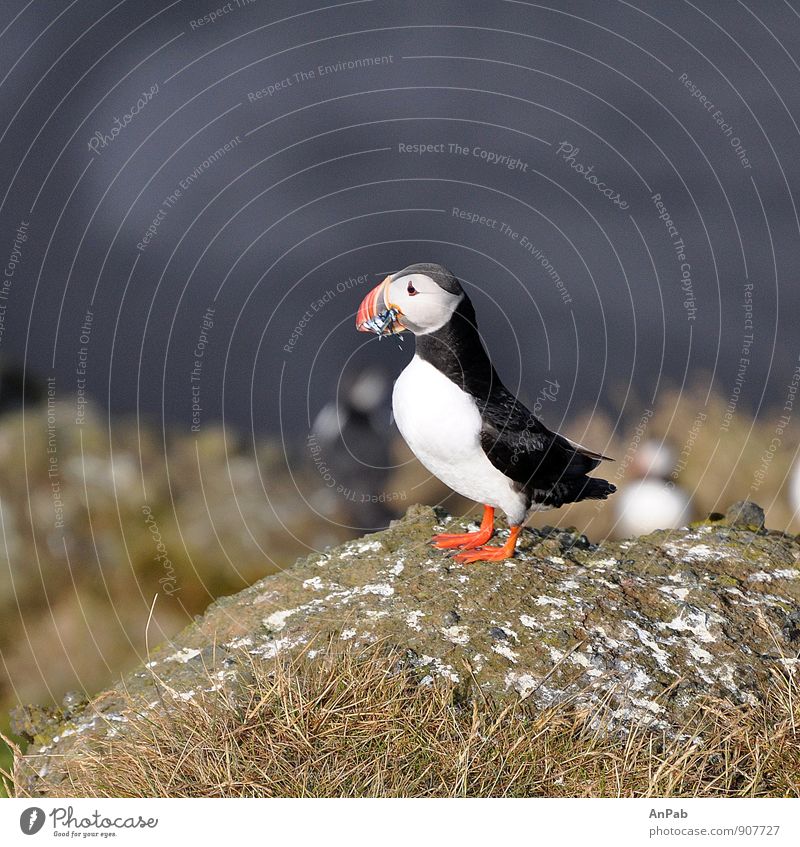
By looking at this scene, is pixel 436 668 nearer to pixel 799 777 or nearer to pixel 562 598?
pixel 562 598

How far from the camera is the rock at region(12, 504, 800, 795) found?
4258 mm

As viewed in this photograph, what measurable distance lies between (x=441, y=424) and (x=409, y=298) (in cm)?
65

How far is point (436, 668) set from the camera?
4.25 metres

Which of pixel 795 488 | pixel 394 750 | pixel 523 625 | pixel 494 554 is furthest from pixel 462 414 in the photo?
pixel 795 488

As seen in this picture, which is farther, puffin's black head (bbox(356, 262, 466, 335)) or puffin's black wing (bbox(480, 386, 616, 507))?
puffin's black wing (bbox(480, 386, 616, 507))

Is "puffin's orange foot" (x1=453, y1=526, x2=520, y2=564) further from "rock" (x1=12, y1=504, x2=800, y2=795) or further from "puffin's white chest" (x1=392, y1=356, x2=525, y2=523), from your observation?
"puffin's white chest" (x1=392, y1=356, x2=525, y2=523)

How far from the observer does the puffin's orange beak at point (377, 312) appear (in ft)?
13.8

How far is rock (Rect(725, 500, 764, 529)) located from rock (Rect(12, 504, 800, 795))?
47 centimetres

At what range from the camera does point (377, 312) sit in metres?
4.22

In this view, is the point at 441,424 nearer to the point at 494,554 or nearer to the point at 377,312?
the point at 377,312

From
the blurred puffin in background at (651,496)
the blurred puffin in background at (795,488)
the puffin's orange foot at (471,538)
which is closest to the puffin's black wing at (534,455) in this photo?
the puffin's orange foot at (471,538)

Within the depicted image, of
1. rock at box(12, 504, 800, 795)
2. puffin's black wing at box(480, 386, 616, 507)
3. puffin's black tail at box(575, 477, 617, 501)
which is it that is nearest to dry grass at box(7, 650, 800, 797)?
rock at box(12, 504, 800, 795)
